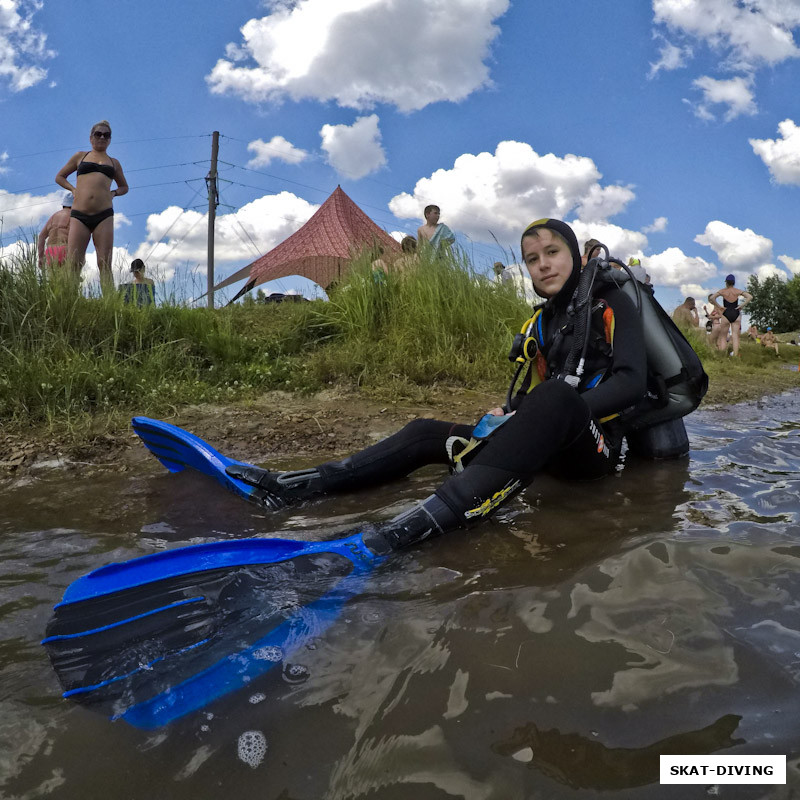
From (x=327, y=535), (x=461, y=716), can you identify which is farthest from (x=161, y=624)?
(x=327, y=535)

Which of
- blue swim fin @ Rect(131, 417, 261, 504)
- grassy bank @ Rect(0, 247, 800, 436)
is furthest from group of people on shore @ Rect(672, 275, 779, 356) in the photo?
blue swim fin @ Rect(131, 417, 261, 504)

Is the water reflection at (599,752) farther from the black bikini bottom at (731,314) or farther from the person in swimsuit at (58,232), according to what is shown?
the black bikini bottom at (731,314)

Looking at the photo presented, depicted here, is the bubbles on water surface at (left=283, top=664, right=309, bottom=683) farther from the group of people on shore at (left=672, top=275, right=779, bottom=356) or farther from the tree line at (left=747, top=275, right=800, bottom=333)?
the tree line at (left=747, top=275, right=800, bottom=333)

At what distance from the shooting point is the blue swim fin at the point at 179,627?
1.44 meters

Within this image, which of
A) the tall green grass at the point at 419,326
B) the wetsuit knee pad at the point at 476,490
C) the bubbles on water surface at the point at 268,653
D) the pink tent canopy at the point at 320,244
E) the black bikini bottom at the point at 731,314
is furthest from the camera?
the pink tent canopy at the point at 320,244

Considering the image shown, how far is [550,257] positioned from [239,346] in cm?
388

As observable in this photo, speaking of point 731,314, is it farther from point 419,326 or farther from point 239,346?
point 239,346

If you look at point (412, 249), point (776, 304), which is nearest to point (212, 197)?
point (412, 249)

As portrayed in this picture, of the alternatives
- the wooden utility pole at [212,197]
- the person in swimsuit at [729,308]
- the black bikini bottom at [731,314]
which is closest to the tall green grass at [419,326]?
the person in swimsuit at [729,308]

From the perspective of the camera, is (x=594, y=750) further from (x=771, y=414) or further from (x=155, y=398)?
(x=771, y=414)

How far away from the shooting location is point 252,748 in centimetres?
128

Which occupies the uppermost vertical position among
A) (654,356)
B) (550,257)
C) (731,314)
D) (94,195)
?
(94,195)

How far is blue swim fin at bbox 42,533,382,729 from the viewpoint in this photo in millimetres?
1440

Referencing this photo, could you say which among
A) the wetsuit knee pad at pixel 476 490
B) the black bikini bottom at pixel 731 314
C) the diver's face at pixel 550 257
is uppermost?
the black bikini bottom at pixel 731 314
